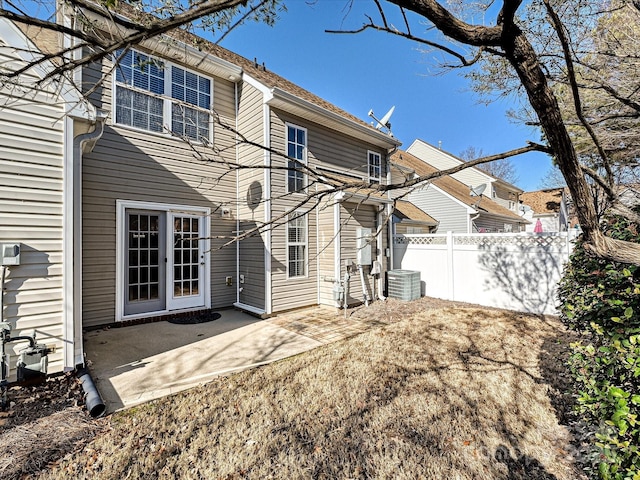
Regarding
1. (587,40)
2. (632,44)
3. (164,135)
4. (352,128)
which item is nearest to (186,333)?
(164,135)

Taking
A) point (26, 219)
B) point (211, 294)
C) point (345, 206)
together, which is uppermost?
point (345, 206)

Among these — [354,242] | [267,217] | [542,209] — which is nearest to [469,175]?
[542,209]

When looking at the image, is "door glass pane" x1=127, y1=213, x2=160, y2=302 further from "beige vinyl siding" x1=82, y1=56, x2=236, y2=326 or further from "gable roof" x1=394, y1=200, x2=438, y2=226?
"gable roof" x1=394, y1=200, x2=438, y2=226

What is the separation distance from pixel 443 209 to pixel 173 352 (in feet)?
44.0

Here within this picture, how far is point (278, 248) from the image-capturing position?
671 cm

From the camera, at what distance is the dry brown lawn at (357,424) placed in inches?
88.7

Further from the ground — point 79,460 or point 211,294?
point 211,294

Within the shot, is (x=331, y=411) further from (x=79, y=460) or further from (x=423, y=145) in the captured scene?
(x=423, y=145)

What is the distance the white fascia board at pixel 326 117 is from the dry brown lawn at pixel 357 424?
5.45 metres

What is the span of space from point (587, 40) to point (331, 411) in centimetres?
608

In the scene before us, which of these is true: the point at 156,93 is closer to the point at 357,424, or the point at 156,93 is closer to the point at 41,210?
the point at 41,210

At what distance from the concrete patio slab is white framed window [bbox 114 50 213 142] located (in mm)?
3785

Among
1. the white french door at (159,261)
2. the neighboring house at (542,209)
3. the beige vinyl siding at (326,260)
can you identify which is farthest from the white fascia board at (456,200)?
the white french door at (159,261)

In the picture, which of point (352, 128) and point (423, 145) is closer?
point (352, 128)
